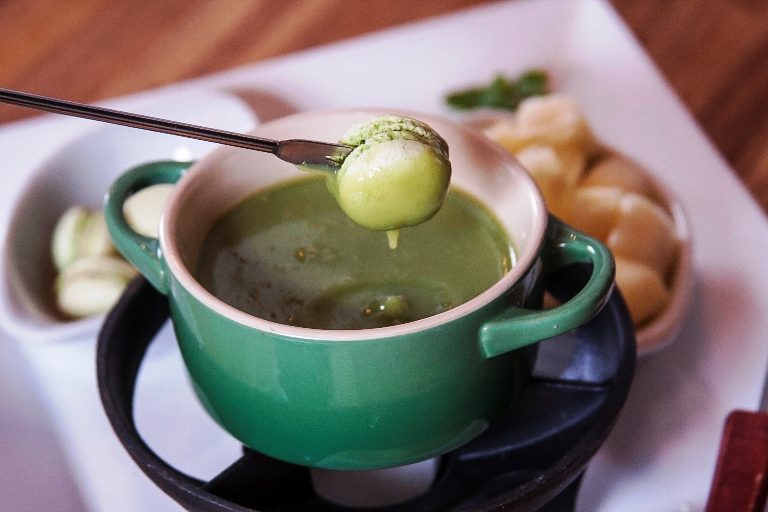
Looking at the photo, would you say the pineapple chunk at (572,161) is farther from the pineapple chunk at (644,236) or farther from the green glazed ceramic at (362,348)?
the green glazed ceramic at (362,348)

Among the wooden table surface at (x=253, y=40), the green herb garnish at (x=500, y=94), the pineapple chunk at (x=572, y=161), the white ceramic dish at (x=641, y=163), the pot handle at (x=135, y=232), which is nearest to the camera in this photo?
the pot handle at (x=135, y=232)

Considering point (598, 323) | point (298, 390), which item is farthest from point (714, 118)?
point (298, 390)

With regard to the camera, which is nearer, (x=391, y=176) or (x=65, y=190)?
(x=391, y=176)

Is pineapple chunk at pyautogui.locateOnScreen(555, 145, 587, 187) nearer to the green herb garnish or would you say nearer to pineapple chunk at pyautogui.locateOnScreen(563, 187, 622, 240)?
pineapple chunk at pyautogui.locateOnScreen(563, 187, 622, 240)

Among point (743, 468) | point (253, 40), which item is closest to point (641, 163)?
point (743, 468)

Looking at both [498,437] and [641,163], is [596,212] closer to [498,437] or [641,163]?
[641,163]

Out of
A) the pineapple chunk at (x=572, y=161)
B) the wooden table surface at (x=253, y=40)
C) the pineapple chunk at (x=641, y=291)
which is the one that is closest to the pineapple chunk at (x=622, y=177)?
the pineapple chunk at (x=572, y=161)

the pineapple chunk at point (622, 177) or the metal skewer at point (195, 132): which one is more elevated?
the metal skewer at point (195, 132)
